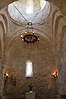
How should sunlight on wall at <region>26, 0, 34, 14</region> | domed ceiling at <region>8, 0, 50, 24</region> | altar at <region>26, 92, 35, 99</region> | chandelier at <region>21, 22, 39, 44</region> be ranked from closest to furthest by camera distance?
chandelier at <region>21, 22, 39, 44</region> < altar at <region>26, 92, 35, 99</region> < domed ceiling at <region>8, 0, 50, 24</region> < sunlight on wall at <region>26, 0, 34, 14</region>

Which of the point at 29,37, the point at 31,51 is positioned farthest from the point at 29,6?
the point at 31,51

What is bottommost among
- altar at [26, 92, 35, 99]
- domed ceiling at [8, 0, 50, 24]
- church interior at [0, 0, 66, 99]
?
altar at [26, 92, 35, 99]

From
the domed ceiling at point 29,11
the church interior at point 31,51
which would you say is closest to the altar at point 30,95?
the church interior at point 31,51

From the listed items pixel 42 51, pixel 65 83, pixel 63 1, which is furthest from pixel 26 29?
pixel 63 1

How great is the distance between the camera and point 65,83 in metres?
16.3

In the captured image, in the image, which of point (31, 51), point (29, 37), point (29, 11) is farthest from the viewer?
point (31, 51)

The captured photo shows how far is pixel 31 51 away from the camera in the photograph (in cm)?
2117

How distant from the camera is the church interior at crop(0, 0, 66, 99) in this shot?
18312mm

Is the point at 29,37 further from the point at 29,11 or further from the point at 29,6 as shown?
the point at 29,6

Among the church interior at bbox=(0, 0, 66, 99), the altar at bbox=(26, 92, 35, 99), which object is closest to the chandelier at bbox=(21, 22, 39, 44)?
the church interior at bbox=(0, 0, 66, 99)

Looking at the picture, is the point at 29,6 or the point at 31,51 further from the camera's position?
the point at 31,51

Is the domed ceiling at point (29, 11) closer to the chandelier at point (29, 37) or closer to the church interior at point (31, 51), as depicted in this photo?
the church interior at point (31, 51)

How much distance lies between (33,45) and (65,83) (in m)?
6.20

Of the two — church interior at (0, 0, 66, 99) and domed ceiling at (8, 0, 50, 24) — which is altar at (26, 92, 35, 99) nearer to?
church interior at (0, 0, 66, 99)
